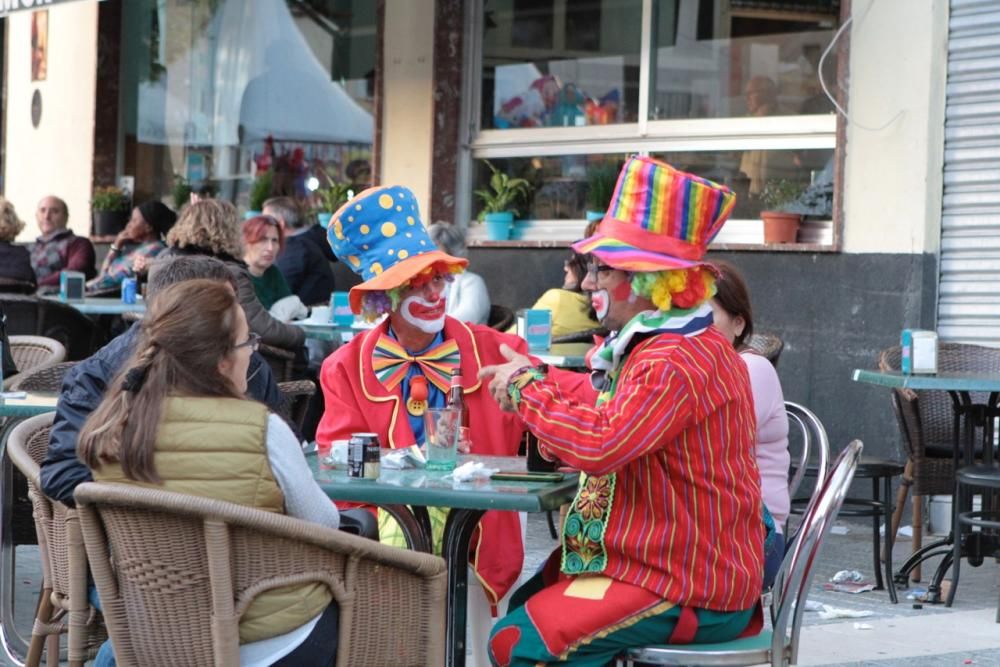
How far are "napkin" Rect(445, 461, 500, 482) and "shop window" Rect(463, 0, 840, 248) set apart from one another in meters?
5.52

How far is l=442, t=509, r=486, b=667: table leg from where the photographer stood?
390 cm

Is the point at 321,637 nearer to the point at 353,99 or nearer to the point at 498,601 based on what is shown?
the point at 498,601

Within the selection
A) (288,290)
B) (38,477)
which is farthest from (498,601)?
(288,290)

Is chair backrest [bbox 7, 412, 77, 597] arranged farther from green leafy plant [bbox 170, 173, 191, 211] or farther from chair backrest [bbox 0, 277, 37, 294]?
green leafy plant [bbox 170, 173, 191, 211]

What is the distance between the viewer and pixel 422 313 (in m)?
4.57

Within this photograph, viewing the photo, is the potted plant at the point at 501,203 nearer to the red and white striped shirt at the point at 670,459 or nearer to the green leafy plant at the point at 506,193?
the green leafy plant at the point at 506,193

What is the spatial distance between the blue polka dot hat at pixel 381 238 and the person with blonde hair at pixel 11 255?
7.09 meters

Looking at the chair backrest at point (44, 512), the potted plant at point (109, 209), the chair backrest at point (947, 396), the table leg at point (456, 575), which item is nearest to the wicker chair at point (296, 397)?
the chair backrest at point (44, 512)

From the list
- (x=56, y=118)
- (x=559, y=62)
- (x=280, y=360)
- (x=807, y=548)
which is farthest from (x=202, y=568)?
(x=56, y=118)

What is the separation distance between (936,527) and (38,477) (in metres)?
5.79

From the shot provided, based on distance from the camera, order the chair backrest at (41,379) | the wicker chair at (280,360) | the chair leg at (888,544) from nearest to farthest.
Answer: the chair backrest at (41,379) < the chair leg at (888,544) < the wicker chair at (280,360)

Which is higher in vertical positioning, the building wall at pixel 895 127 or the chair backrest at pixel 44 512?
the building wall at pixel 895 127

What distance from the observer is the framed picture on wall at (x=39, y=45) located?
1572cm

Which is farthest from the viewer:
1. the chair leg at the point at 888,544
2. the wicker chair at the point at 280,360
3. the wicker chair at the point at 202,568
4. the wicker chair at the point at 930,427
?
the wicker chair at the point at 280,360
